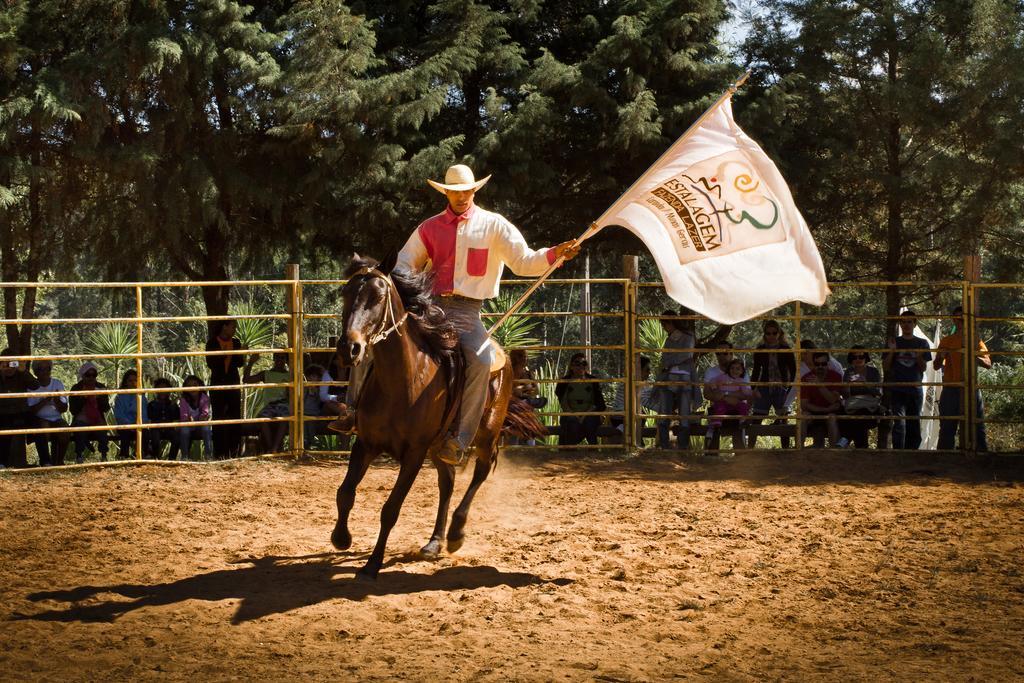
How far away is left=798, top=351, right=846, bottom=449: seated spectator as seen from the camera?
484 inches

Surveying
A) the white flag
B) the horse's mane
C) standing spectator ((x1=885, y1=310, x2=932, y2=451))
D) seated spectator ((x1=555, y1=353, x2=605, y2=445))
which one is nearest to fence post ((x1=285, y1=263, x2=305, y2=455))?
seated spectator ((x1=555, y1=353, x2=605, y2=445))

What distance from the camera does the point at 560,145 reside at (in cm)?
1446

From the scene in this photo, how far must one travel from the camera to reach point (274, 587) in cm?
631

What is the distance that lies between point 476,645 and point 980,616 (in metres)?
2.62

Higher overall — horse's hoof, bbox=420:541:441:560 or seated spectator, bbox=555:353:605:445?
seated spectator, bbox=555:353:605:445

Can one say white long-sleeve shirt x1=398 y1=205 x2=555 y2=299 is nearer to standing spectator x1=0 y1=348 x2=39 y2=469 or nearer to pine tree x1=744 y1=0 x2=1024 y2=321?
standing spectator x1=0 y1=348 x2=39 y2=469

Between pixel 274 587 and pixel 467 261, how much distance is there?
2.28 m

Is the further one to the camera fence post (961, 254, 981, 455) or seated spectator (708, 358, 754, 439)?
seated spectator (708, 358, 754, 439)

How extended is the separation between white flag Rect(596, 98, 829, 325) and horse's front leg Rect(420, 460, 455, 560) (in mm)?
1934

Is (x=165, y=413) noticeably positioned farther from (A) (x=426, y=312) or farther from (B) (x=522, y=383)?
(A) (x=426, y=312)

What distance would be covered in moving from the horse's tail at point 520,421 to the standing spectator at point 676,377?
4.17 meters

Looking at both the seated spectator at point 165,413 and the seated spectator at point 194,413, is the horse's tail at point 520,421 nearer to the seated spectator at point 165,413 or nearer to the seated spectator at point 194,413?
the seated spectator at point 194,413

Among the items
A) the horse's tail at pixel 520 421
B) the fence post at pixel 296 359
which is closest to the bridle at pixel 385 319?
the horse's tail at pixel 520 421

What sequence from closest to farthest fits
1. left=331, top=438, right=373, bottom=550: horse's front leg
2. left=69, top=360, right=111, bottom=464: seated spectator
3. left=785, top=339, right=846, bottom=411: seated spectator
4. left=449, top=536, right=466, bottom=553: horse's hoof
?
left=331, top=438, right=373, bottom=550: horse's front leg → left=449, top=536, right=466, bottom=553: horse's hoof → left=69, top=360, right=111, bottom=464: seated spectator → left=785, top=339, right=846, bottom=411: seated spectator
